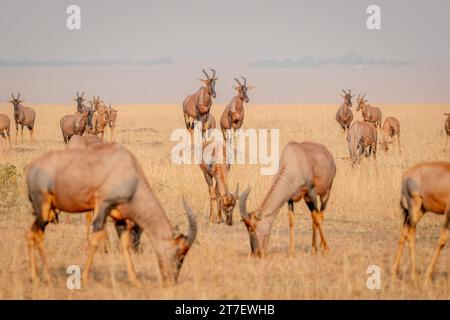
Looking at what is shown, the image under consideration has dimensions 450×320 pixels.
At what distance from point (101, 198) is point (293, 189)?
11.0 ft

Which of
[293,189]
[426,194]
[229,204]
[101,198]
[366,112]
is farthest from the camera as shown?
[366,112]

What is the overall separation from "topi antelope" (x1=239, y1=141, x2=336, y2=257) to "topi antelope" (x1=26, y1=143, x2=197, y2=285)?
2.16 m

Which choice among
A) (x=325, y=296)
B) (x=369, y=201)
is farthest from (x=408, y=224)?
(x=369, y=201)

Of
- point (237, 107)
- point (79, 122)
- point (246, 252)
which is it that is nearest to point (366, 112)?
point (237, 107)

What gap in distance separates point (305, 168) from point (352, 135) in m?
11.9

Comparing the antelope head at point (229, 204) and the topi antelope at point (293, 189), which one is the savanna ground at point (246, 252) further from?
the topi antelope at point (293, 189)

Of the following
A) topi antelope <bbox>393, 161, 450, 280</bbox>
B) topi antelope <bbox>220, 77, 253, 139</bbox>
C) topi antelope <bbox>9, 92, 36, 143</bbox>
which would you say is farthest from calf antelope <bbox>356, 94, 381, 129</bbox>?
topi antelope <bbox>393, 161, 450, 280</bbox>

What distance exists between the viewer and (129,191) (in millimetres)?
9062

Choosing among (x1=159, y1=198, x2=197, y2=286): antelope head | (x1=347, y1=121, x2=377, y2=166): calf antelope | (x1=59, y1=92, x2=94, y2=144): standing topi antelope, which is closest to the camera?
(x1=159, y1=198, x2=197, y2=286): antelope head

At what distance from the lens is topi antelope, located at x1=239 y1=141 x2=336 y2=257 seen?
11000 mm

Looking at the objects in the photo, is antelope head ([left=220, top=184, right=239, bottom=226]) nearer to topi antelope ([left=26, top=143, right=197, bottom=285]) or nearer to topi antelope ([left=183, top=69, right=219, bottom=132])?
topi antelope ([left=26, top=143, right=197, bottom=285])

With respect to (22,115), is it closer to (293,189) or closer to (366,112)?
(366,112)

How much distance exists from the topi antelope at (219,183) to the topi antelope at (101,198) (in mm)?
4622

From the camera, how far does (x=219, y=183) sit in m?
14.3
